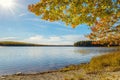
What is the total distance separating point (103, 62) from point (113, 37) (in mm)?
5384

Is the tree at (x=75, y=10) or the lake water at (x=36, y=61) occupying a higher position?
the tree at (x=75, y=10)

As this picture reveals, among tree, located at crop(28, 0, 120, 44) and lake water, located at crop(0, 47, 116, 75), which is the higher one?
tree, located at crop(28, 0, 120, 44)

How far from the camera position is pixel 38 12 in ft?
45.2

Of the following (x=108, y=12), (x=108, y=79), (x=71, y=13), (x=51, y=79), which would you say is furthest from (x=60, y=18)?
(x=51, y=79)

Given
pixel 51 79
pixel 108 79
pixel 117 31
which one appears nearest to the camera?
pixel 108 79

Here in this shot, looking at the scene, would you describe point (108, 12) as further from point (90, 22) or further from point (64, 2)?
point (64, 2)

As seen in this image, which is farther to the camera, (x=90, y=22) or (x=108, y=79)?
(x=108, y=79)

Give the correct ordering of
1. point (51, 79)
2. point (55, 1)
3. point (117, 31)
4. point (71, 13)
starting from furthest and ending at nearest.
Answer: point (117, 31) < point (51, 79) < point (71, 13) < point (55, 1)

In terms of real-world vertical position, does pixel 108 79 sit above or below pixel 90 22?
below

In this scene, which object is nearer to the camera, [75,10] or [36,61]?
[75,10]

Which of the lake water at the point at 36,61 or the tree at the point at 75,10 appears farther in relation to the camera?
the lake water at the point at 36,61

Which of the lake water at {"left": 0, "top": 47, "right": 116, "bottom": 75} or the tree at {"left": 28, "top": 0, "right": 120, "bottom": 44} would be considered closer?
the tree at {"left": 28, "top": 0, "right": 120, "bottom": 44}

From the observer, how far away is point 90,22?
14.4m

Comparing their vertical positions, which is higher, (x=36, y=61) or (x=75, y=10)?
(x=75, y=10)
